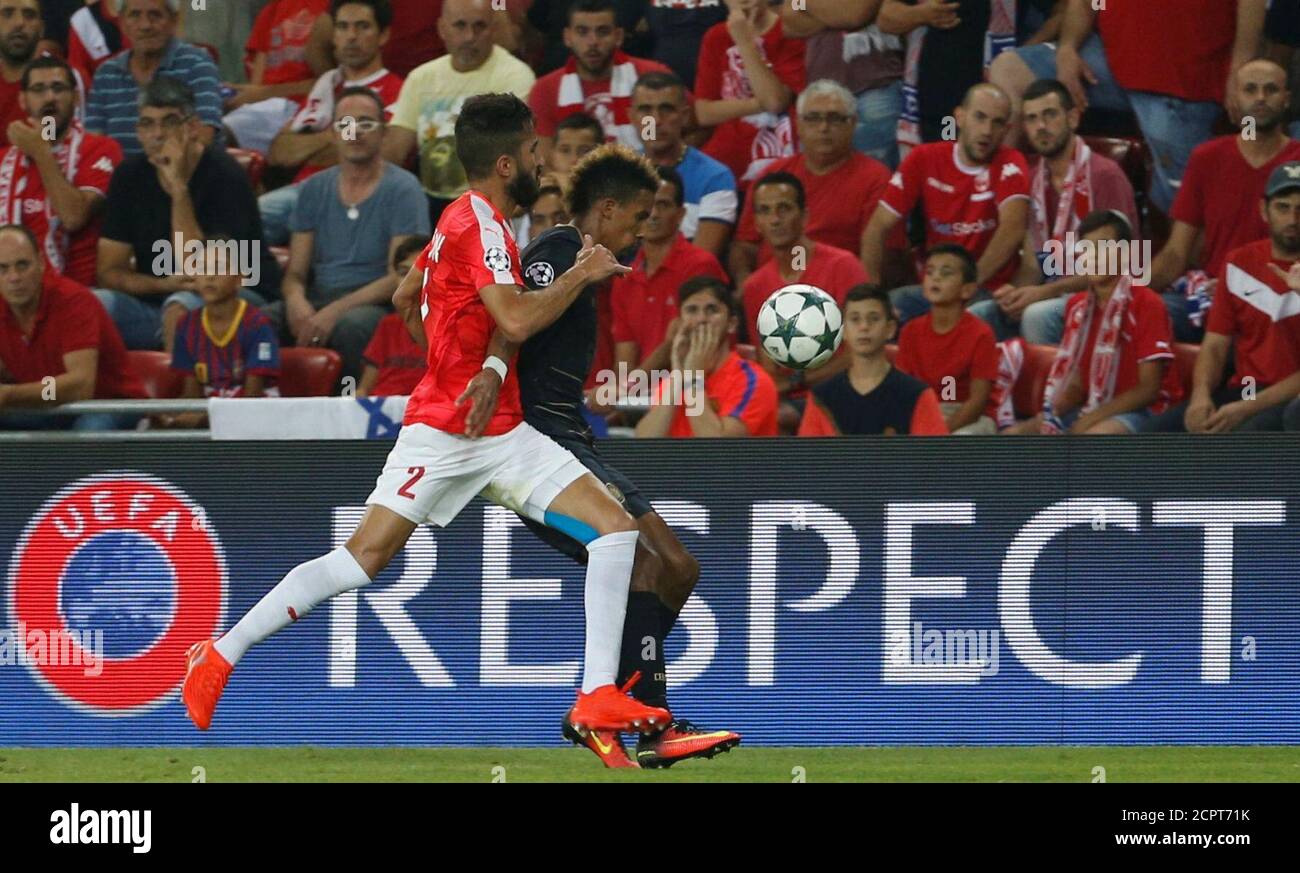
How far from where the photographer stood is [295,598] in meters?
5.89

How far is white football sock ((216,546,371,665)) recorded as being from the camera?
5844mm

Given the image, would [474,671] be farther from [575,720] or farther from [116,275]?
[116,275]

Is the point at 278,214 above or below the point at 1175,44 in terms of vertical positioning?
below

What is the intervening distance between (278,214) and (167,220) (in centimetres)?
63

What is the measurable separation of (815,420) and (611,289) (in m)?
1.42

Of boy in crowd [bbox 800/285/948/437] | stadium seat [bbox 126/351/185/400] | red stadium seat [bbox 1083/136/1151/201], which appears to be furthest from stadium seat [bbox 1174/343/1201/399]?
stadium seat [bbox 126/351/185/400]

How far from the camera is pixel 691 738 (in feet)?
19.7

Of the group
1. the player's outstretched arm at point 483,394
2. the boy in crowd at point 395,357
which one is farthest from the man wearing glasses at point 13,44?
the player's outstretched arm at point 483,394

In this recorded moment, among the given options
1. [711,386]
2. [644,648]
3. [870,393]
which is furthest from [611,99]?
[644,648]

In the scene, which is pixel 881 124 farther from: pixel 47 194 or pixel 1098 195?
pixel 47 194

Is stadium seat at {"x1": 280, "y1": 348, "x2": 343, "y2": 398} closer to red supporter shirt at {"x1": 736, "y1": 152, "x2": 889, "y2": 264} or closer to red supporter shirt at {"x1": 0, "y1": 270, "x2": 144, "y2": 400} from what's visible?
red supporter shirt at {"x1": 0, "y1": 270, "x2": 144, "y2": 400}

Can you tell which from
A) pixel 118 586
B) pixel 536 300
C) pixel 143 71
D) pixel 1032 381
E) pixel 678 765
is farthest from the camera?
pixel 143 71

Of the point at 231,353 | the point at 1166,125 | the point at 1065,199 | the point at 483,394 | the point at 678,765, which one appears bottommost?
the point at 678,765

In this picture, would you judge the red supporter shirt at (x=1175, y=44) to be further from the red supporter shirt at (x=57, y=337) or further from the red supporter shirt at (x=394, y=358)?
the red supporter shirt at (x=57, y=337)
